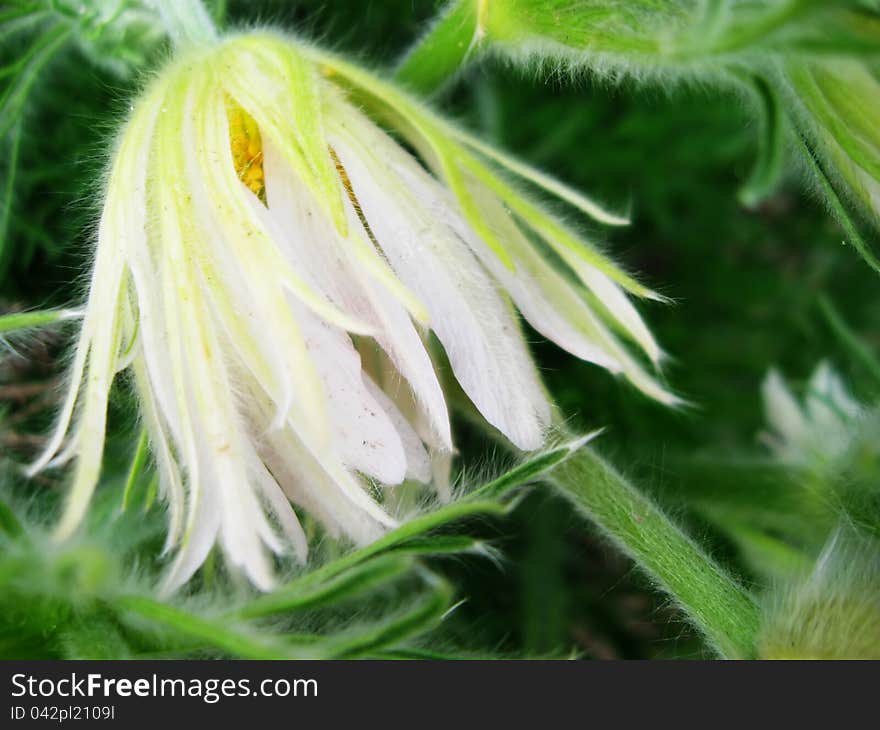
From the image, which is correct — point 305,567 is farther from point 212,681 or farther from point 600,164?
point 600,164

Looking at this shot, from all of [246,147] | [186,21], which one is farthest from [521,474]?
[186,21]

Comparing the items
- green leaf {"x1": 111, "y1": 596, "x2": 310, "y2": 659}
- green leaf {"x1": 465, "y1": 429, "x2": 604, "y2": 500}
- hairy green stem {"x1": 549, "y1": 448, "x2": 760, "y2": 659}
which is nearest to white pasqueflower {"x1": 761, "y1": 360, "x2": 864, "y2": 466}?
hairy green stem {"x1": 549, "y1": 448, "x2": 760, "y2": 659}

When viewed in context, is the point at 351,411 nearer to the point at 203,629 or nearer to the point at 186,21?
the point at 203,629

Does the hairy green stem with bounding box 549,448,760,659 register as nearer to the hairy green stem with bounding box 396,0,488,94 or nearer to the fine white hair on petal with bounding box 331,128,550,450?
the fine white hair on petal with bounding box 331,128,550,450

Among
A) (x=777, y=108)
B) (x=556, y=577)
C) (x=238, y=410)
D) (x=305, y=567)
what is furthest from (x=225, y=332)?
(x=556, y=577)

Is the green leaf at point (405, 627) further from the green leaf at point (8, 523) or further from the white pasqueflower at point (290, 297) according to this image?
the green leaf at point (8, 523)

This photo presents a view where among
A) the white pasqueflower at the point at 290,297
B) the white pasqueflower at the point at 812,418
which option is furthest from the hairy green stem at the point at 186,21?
the white pasqueflower at the point at 812,418

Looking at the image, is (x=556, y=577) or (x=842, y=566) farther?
(x=556, y=577)
